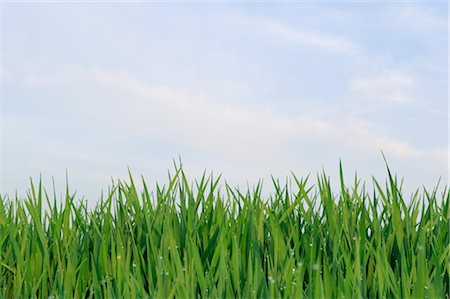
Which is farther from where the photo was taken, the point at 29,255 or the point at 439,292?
the point at 29,255

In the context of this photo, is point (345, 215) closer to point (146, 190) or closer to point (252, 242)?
point (252, 242)

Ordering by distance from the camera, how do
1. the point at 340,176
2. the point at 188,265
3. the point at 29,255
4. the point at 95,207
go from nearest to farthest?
1. the point at 188,265
2. the point at 29,255
3. the point at 340,176
4. the point at 95,207

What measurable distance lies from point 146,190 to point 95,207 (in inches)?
12.2

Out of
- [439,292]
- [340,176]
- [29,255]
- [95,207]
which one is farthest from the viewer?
[95,207]

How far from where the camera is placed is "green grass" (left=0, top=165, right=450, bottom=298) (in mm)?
2203

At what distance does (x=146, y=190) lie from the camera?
121 inches

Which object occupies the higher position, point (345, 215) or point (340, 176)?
point (340, 176)

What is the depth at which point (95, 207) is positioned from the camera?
126 inches

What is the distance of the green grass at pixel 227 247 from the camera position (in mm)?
2203

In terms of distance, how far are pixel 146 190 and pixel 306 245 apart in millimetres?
899

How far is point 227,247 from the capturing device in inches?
101

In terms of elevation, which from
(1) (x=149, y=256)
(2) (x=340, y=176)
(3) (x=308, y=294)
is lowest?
(3) (x=308, y=294)

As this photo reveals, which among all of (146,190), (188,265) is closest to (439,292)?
(188,265)

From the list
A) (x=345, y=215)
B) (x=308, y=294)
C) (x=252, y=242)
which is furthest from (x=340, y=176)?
(x=308, y=294)
